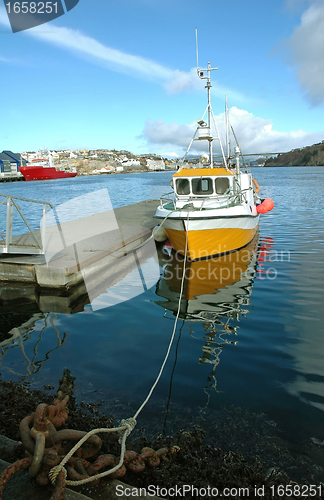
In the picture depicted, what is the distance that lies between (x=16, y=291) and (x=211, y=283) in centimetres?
530

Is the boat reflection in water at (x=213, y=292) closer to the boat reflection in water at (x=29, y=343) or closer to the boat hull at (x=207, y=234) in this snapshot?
the boat hull at (x=207, y=234)

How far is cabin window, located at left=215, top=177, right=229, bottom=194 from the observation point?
11922 mm

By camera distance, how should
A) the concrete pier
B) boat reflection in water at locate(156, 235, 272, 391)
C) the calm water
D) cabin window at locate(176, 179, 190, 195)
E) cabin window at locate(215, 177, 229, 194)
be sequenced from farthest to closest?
1. cabin window at locate(176, 179, 190, 195)
2. cabin window at locate(215, 177, 229, 194)
3. the concrete pier
4. boat reflection in water at locate(156, 235, 272, 391)
5. the calm water

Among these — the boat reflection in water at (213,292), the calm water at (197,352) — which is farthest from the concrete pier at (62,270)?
the boat reflection in water at (213,292)

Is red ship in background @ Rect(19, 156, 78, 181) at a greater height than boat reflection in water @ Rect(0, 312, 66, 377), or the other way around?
red ship in background @ Rect(19, 156, 78, 181)

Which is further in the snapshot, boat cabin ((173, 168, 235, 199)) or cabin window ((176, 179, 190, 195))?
cabin window ((176, 179, 190, 195))

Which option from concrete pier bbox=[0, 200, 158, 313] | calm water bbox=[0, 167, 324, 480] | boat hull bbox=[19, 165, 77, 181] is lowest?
calm water bbox=[0, 167, 324, 480]

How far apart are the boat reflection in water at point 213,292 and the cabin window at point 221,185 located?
2.35 meters

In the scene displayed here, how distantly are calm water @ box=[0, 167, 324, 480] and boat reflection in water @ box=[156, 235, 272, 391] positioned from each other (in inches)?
1.1

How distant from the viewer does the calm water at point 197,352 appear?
415cm

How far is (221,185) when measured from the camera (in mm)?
11992

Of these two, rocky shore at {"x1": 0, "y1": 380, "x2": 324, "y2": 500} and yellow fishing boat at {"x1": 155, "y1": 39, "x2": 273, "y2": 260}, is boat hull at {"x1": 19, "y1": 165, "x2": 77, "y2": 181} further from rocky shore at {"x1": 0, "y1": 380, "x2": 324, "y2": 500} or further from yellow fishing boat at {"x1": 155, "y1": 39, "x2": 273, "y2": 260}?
rocky shore at {"x1": 0, "y1": 380, "x2": 324, "y2": 500}

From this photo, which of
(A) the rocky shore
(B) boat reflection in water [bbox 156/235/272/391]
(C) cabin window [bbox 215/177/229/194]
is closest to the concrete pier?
(B) boat reflection in water [bbox 156/235/272/391]

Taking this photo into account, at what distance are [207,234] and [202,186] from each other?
2.58 meters
